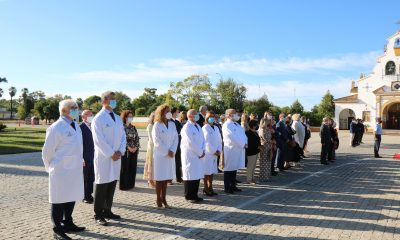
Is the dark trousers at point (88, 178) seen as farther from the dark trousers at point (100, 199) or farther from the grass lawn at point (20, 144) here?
the grass lawn at point (20, 144)

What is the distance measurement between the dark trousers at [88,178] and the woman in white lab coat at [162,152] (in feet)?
5.49

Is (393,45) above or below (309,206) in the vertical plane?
above

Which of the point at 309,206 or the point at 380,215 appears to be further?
the point at 309,206

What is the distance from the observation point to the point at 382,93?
52531mm

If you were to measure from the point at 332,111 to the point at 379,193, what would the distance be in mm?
60234

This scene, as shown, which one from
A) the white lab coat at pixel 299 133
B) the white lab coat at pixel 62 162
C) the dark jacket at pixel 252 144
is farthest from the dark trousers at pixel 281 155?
the white lab coat at pixel 62 162

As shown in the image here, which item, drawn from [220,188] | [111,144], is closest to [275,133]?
[220,188]

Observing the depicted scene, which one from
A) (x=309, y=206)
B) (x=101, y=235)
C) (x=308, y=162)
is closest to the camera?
(x=101, y=235)

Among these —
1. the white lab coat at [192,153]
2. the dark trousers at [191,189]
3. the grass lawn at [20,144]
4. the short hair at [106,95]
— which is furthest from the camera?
the grass lawn at [20,144]

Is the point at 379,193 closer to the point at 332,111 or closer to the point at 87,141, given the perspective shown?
the point at 87,141

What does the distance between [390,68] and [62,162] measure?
5633cm

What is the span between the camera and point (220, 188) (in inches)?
407

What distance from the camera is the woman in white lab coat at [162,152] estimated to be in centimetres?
779

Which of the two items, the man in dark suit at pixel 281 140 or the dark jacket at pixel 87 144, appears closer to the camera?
the dark jacket at pixel 87 144
